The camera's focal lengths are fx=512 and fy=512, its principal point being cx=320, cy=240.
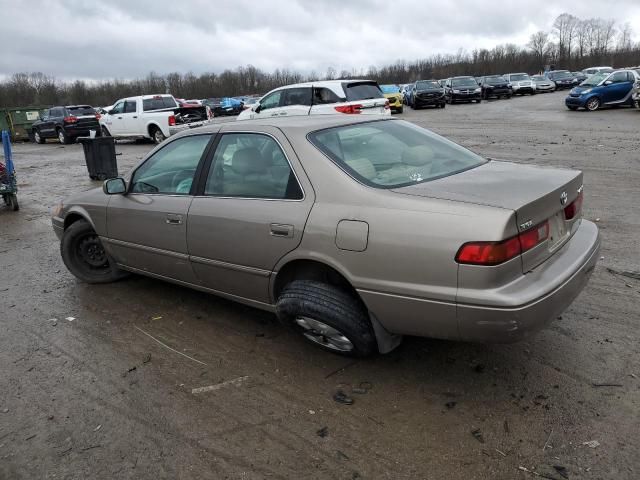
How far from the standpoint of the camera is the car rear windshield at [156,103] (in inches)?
766

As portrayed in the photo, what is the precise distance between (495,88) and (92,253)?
34724mm

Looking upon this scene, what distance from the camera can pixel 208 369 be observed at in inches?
133

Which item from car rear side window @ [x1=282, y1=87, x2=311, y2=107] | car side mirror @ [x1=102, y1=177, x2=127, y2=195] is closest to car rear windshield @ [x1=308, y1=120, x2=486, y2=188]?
car side mirror @ [x1=102, y1=177, x2=127, y2=195]

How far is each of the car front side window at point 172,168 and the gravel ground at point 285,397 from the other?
1024mm

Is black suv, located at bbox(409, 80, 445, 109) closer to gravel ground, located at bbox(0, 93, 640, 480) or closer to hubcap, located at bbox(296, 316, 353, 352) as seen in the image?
gravel ground, located at bbox(0, 93, 640, 480)

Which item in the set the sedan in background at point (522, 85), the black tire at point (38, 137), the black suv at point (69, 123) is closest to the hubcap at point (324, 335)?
the black suv at point (69, 123)

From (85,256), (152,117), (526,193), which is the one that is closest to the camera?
(526,193)

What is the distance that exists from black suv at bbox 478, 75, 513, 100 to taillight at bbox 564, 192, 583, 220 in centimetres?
3396

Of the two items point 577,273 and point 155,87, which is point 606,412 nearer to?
point 577,273

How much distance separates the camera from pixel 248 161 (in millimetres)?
3635

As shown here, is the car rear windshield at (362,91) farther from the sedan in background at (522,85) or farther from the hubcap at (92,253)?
the sedan in background at (522,85)

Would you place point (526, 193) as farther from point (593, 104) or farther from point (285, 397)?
point (593, 104)

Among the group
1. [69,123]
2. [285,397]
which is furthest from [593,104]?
[69,123]

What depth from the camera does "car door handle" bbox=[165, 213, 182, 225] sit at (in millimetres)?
3870
